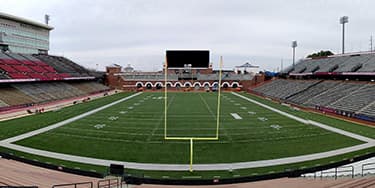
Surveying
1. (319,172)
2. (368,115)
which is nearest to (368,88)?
(368,115)

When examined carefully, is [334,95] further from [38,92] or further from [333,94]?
[38,92]

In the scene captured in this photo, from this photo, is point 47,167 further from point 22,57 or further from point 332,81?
point 22,57

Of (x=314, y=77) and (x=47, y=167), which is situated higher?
(x=314, y=77)

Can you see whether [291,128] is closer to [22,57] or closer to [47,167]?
[47,167]

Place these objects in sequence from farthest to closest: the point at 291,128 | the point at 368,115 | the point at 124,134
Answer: the point at 368,115, the point at 291,128, the point at 124,134

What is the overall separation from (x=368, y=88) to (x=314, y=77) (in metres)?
17.9

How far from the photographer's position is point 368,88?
36.2 metres

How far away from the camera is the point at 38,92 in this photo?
45125 millimetres

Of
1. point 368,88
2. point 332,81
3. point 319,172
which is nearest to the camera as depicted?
point 319,172

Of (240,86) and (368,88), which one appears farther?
(240,86)

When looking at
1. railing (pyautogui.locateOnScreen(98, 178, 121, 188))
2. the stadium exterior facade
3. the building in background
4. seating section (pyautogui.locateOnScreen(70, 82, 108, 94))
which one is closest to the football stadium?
railing (pyautogui.locateOnScreen(98, 178, 121, 188))

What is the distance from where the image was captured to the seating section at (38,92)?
38350 mm

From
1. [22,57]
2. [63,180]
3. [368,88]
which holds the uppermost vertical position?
[22,57]

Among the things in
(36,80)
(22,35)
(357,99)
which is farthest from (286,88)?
(22,35)
